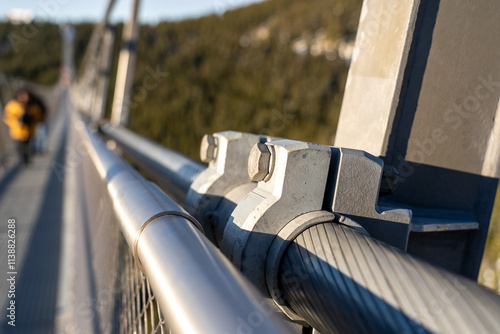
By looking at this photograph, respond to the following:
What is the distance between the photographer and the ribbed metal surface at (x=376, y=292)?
0.42m

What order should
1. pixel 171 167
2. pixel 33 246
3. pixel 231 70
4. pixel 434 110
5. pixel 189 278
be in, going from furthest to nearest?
pixel 231 70 < pixel 33 246 < pixel 171 167 < pixel 434 110 < pixel 189 278

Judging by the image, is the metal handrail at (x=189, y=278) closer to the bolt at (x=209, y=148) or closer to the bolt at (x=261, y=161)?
the bolt at (x=261, y=161)

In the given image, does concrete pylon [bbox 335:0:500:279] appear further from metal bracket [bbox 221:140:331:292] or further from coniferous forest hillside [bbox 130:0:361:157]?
coniferous forest hillside [bbox 130:0:361:157]

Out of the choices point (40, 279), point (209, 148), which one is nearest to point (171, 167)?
point (209, 148)

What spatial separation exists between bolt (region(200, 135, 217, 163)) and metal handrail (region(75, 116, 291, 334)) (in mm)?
313

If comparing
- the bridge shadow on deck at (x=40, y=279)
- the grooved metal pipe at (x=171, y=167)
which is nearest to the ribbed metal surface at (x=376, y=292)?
the grooved metal pipe at (x=171, y=167)

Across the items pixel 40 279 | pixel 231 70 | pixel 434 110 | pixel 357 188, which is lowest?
pixel 40 279

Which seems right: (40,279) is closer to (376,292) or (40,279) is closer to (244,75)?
(376,292)

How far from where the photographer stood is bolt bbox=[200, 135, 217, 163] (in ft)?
2.97

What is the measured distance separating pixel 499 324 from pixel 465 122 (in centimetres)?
74

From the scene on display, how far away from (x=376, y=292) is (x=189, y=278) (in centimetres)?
21

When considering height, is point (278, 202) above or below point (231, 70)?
below

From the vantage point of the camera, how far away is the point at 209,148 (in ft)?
2.98

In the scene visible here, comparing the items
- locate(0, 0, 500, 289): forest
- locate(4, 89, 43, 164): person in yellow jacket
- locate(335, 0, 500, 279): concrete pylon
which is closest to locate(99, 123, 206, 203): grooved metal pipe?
locate(335, 0, 500, 279): concrete pylon
